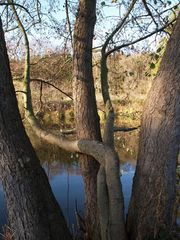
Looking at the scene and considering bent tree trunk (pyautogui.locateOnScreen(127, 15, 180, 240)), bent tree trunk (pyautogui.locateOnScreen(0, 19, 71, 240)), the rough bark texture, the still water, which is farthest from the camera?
the still water

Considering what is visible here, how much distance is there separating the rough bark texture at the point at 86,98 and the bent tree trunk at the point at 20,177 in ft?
2.40

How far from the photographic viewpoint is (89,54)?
4.29 metres

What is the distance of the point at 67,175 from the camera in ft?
34.9

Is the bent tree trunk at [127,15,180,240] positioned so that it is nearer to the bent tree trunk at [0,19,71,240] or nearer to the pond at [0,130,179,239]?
the bent tree trunk at [0,19,71,240]

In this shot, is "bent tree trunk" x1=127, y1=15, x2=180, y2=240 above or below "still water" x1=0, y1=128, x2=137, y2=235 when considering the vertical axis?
above

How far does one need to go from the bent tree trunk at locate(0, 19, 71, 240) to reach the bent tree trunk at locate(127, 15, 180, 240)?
940 mm

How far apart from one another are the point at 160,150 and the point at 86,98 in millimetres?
1112

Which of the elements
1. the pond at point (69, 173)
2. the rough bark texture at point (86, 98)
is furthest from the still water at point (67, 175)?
the rough bark texture at point (86, 98)

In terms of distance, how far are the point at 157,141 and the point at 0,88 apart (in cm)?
159

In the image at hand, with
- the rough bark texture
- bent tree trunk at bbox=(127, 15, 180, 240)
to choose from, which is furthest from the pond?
bent tree trunk at bbox=(127, 15, 180, 240)

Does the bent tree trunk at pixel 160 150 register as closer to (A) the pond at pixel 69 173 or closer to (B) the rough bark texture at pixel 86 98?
(B) the rough bark texture at pixel 86 98

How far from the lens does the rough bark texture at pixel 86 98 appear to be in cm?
423

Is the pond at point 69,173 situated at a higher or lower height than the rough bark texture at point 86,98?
lower

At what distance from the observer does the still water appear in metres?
8.62
